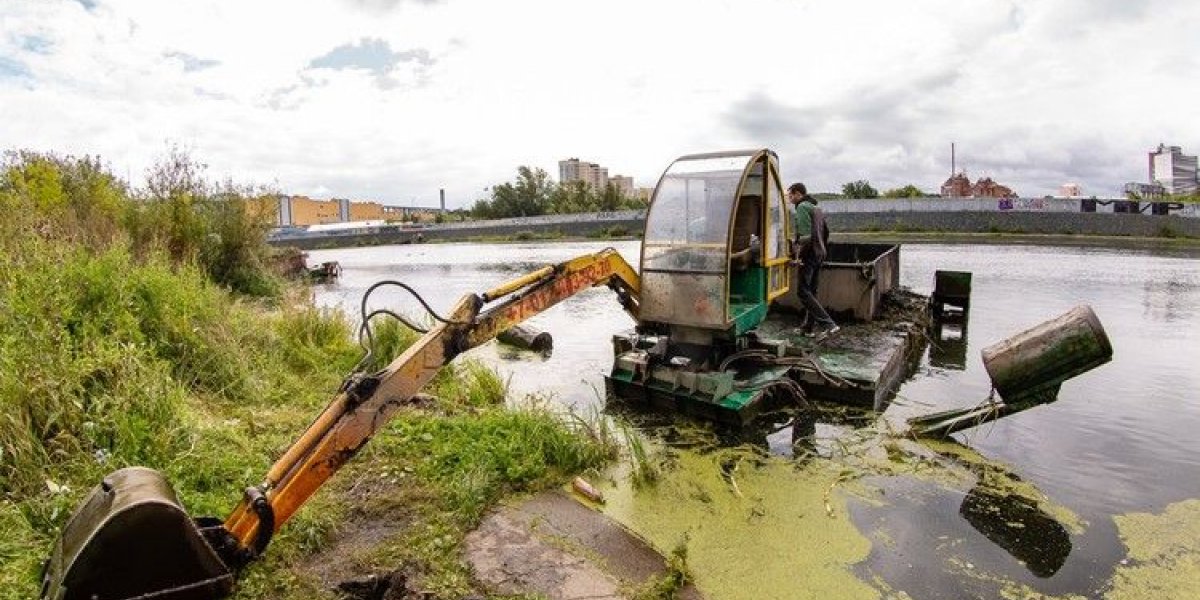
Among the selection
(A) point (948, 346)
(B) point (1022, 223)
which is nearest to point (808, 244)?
(A) point (948, 346)

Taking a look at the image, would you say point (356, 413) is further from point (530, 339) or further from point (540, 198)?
point (540, 198)

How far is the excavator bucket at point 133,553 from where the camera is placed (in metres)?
2.83

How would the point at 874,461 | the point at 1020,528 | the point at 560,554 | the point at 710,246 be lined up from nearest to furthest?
the point at 560,554
the point at 1020,528
the point at 874,461
the point at 710,246

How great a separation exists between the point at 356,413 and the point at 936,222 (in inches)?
1539

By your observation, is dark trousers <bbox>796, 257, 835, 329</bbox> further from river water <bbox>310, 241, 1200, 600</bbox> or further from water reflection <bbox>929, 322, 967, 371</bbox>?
water reflection <bbox>929, 322, 967, 371</bbox>

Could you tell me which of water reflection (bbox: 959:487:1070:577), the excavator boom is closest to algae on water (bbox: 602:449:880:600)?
water reflection (bbox: 959:487:1070:577)

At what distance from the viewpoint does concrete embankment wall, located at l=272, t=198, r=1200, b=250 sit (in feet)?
105

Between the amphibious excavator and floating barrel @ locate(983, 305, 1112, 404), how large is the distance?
2.10 m

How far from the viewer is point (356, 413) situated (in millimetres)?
3729

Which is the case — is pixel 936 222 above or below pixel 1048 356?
above

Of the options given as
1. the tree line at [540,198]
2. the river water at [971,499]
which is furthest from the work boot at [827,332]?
the tree line at [540,198]

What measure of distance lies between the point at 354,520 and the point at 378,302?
12020mm

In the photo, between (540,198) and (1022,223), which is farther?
(540,198)

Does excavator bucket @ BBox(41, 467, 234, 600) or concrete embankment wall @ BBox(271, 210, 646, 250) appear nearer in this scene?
excavator bucket @ BBox(41, 467, 234, 600)
